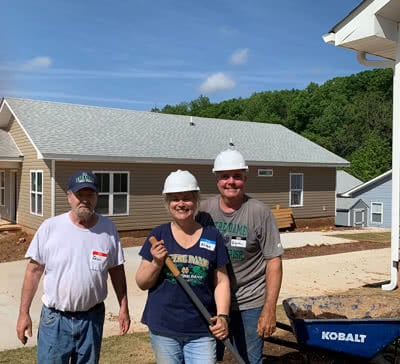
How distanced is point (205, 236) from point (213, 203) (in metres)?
0.49

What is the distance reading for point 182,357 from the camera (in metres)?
2.69

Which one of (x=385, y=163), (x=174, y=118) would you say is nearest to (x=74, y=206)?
(x=174, y=118)

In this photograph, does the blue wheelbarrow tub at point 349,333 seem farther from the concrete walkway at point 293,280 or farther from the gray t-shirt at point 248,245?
the concrete walkway at point 293,280

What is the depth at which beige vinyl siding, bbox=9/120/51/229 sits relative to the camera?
13.7m

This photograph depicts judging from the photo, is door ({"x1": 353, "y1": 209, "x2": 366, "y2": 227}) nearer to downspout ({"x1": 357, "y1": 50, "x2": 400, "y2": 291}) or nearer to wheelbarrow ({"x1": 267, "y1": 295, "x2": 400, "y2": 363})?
downspout ({"x1": 357, "y1": 50, "x2": 400, "y2": 291})

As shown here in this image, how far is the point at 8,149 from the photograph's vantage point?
15359 millimetres

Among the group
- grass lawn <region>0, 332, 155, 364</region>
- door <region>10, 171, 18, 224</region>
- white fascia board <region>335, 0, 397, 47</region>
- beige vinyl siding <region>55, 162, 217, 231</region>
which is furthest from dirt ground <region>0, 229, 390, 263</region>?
grass lawn <region>0, 332, 155, 364</region>

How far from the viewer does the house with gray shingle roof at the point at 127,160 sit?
550 inches

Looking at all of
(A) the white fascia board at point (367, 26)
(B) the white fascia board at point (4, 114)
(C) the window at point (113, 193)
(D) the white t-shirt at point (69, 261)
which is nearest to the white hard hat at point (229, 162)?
(D) the white t-shirt at point (69, 261)

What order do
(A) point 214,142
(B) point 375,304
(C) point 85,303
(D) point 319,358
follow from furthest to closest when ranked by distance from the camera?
(A) point 214,142
(B) point 375,304
(D) point 319,358
(C) point 85,303

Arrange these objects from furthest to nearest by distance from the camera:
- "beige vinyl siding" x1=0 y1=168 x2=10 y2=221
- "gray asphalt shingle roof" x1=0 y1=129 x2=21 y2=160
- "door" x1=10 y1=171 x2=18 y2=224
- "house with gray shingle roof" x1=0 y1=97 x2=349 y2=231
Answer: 1. "beige vinyl siding" x1=0 y1=168 x2=10 y2=221
2. "door" x1=10 y1=171 x2=18 y2=224
3. "gray asphalt shingle roof" x1=0 y1=129 x2=21 y2=160
4. "house with gray shingle roof" x1=0 y1=97 x2=349 y2=231

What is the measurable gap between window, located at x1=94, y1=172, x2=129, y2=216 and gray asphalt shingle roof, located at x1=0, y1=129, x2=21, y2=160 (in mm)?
3009

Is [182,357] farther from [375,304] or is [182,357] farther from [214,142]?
[214,142]

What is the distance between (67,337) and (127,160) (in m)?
11.8
